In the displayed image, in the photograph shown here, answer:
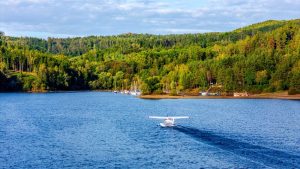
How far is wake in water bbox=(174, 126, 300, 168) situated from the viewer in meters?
61.9

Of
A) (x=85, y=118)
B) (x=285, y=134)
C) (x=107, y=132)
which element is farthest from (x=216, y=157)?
(x=85, y=118)

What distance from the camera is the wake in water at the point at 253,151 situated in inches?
2436

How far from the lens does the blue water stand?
210 ft

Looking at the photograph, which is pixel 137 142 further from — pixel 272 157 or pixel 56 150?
pixel 272 157

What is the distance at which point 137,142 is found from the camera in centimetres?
7869

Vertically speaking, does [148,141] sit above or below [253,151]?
above

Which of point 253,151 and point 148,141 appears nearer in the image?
point 253,151

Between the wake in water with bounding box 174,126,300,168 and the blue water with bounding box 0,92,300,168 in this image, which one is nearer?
the wake in water with bounding box 174,126,300,168

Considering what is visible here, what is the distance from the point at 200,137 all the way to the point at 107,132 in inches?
720

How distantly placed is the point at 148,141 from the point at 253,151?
18137 mm

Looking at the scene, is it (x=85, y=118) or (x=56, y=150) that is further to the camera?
(x=85, y=118)

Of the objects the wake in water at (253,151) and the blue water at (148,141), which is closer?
the wake in water at (253,151)

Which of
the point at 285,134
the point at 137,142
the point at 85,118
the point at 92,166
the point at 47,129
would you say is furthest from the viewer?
the point at 85,118

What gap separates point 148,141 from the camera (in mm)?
79750
